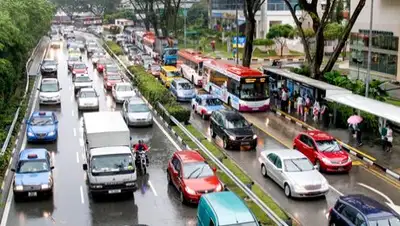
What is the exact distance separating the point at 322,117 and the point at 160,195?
15.6m

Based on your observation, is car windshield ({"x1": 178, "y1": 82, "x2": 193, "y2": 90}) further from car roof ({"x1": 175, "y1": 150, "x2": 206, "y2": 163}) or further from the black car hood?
car roof ({"x1": 175, "y1": 150, "x2": 206, "y2": 163})

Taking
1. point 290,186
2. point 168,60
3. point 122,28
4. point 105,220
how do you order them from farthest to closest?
point 122,28 → point 168,60 → point 290,186 → point 105,220

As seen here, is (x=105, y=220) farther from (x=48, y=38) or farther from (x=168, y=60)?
(x=48, y=38)

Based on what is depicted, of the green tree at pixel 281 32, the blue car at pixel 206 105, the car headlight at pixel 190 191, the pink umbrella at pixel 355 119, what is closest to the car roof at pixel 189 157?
the car headlight at pixel 190 191

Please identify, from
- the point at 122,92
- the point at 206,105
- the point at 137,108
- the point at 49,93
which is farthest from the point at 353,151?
the point at 49,93

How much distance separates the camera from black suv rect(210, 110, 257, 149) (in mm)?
28594

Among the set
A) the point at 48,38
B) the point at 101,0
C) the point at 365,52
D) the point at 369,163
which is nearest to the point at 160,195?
the point at 369,163

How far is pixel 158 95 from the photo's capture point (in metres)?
38.4

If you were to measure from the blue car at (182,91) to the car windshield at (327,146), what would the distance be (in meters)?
18.4

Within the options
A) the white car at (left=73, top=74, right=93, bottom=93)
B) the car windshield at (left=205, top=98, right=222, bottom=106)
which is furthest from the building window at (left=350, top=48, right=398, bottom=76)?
the white car at (left=73, top=74, right=93, bottom=93)

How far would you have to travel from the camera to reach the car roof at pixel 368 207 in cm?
1619

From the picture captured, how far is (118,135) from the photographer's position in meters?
24.7

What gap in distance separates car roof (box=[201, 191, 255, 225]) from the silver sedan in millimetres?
4905

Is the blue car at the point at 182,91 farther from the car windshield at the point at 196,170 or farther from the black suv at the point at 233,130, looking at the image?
the car windshield at the point at 196,170
